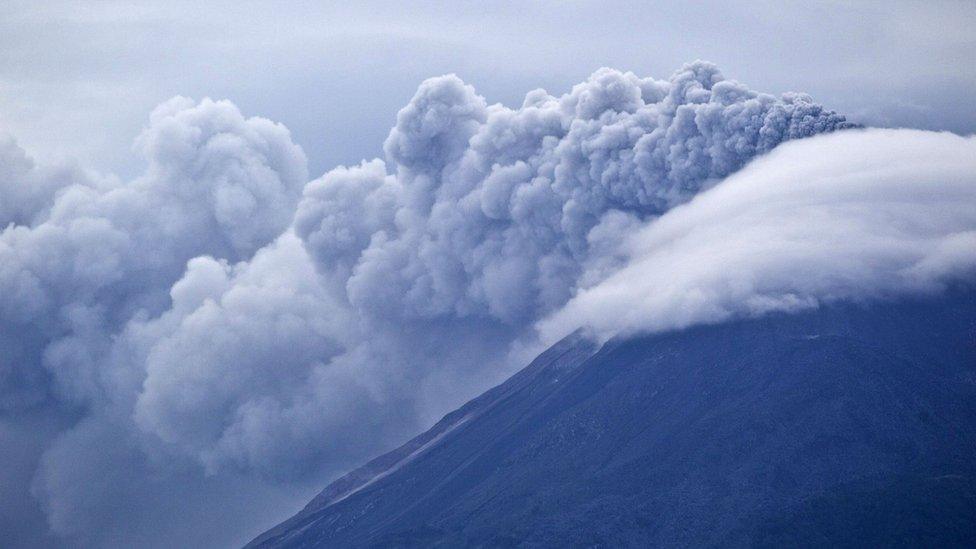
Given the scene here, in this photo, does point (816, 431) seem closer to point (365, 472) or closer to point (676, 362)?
point (676, 362)

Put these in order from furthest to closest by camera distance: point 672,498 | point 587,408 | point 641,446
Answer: point 587,408, point 641,446, point 672,498

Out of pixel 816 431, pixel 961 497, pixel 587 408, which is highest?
pixel 587 408

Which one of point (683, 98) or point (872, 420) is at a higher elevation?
point (683, 98)

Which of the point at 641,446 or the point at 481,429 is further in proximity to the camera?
the point at 481,429

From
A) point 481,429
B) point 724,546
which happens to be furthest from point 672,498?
point 481,429

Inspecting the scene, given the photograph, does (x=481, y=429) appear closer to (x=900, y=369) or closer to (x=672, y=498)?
(x=672, y=498)

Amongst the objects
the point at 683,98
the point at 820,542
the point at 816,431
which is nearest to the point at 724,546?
the point at 820,542

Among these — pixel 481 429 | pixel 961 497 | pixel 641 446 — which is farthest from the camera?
pixel 481 429
